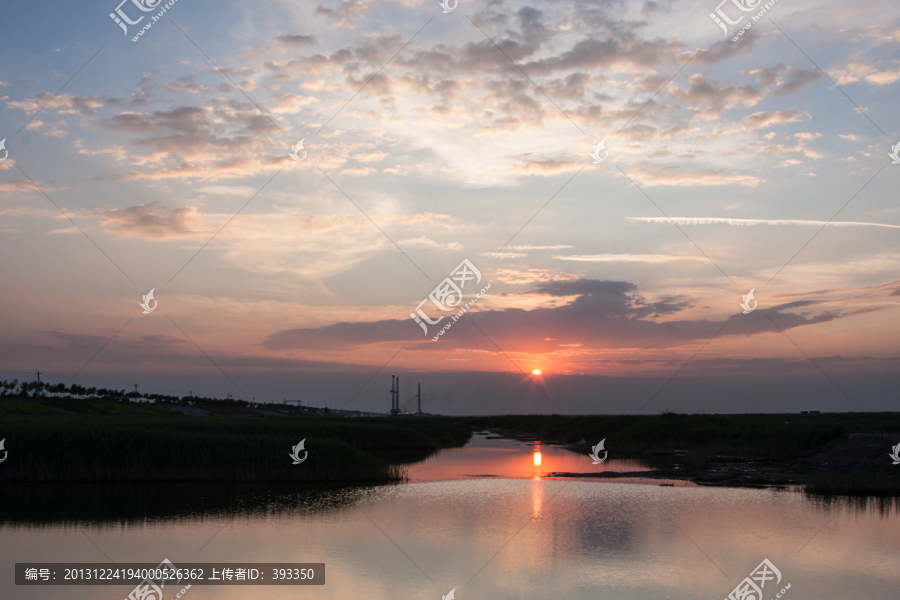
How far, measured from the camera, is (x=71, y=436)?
2466 centimetres

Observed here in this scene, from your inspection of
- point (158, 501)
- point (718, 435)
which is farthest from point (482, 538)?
point (718, 435)

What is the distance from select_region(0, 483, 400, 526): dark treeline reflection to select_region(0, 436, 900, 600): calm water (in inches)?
3.5

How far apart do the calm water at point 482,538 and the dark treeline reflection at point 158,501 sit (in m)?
0.09

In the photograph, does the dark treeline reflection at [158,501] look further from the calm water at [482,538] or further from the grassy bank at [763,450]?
the grassy bank at [763,450]

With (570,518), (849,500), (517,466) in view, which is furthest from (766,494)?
(517,466)

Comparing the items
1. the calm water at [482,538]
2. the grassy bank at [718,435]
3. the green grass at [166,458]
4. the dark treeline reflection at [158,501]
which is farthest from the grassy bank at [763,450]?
the dark treeline reflection at [158,501]

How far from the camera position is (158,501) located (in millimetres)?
20375

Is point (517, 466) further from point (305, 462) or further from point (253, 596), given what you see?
point (253, 596)

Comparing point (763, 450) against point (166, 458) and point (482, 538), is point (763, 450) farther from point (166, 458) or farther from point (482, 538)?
point (166, 458)

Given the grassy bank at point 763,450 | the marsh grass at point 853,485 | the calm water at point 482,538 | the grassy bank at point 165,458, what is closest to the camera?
the calm water at point 482,538

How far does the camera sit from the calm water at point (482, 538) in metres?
11.8

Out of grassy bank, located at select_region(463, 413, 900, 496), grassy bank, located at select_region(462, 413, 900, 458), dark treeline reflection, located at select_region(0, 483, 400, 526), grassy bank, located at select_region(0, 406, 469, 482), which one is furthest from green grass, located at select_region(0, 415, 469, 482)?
grassy bank, located at select_region(462, 413, 900, 458)

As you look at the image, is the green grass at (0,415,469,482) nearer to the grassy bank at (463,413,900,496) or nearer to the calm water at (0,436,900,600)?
the calm water at (0,436,900,600)

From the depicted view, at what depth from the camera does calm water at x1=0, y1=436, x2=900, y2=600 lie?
464 inches
